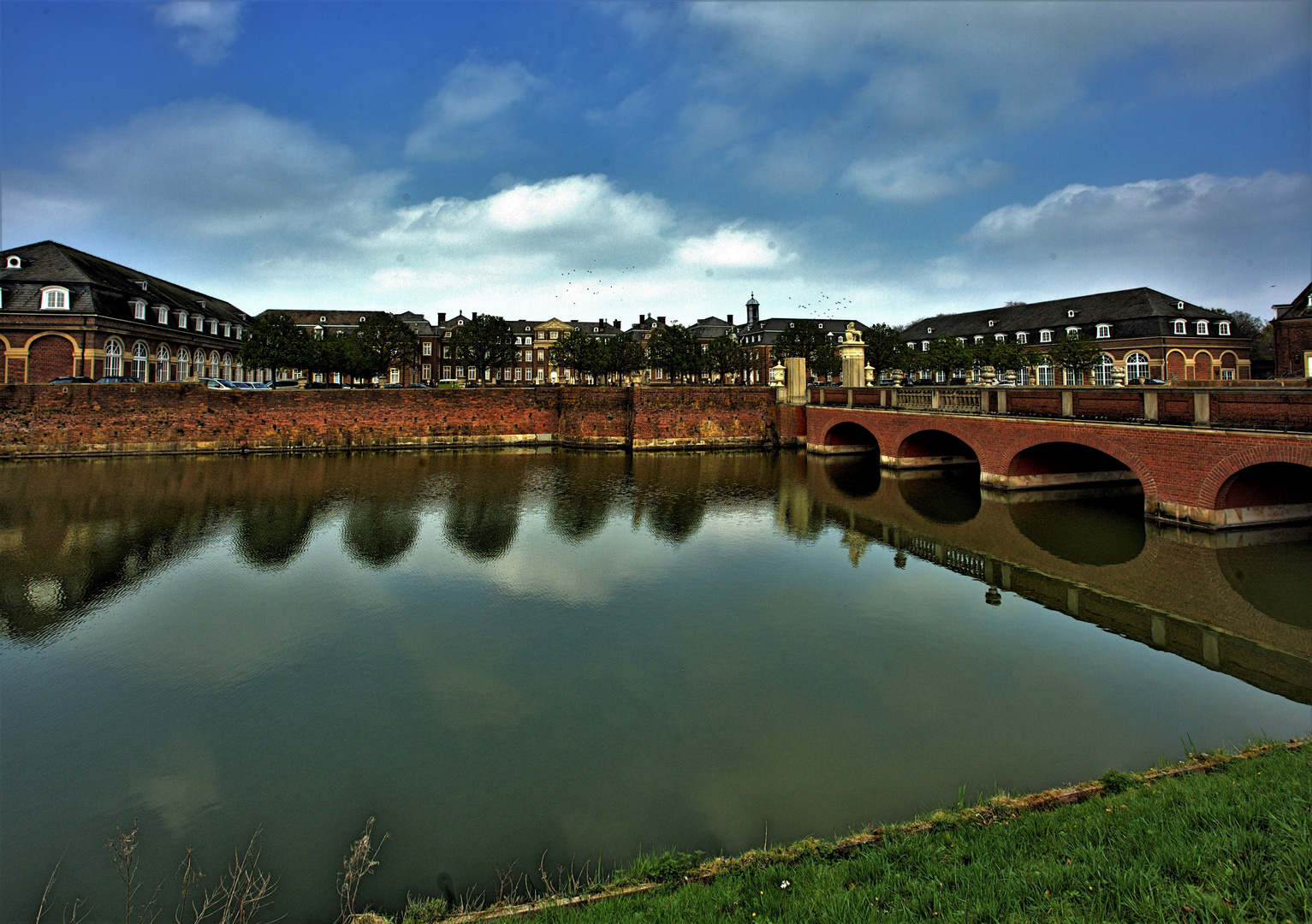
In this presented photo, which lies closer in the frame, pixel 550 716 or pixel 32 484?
pixel 550 716

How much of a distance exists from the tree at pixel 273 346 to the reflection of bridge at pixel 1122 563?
141 ft

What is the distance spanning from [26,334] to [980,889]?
53.4 metres

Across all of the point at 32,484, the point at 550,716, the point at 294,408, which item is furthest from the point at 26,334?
the point at 550,716

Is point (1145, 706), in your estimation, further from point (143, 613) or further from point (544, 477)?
point (544, 477)

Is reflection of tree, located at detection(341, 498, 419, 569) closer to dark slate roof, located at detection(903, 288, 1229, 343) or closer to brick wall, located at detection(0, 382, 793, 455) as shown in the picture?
brick wall, located at detection(0, 382, 793, 455)

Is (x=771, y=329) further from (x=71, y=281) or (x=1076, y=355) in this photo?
(x=71, y=281)

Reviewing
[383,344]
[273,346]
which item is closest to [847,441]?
[383,344]

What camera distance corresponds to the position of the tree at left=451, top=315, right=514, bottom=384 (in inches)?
2242

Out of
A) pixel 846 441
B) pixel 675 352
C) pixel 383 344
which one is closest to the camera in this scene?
pixel 846 441

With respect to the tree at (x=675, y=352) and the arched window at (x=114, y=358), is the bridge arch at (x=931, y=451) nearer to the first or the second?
the tree at (x=675, y=352)

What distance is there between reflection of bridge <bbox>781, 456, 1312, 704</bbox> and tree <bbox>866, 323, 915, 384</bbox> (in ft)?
118

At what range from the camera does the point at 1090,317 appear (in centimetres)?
5172

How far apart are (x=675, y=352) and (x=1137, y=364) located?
34857mm

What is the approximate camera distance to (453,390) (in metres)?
39.9
